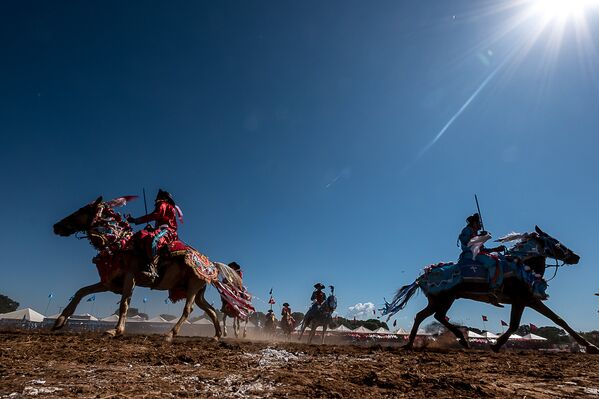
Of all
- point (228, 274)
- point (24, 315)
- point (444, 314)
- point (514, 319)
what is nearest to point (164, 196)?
point (228, 274)

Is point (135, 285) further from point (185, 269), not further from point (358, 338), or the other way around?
point (358, 338)

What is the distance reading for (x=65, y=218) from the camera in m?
6.82

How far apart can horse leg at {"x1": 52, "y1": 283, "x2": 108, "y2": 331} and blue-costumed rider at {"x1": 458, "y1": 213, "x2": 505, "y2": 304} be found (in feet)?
27.7

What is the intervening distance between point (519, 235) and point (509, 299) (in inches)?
71.7

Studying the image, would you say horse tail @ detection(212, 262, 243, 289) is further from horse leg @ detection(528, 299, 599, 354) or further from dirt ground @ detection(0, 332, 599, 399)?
horse leg @ detection(528, 299, 599, 354)

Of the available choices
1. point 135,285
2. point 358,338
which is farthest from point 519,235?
point 358,338

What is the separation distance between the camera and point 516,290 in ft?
28.0

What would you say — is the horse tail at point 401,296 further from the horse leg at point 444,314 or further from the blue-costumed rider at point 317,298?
the blue-costumed rider at point 317,298

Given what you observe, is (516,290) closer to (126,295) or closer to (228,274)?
(228,274)

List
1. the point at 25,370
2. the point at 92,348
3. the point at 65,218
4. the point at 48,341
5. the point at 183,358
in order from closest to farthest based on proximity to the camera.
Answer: the point at 25,370 < the point at 183,358 < the point at 92,348 < the point at 48,341 < the point at 65,218

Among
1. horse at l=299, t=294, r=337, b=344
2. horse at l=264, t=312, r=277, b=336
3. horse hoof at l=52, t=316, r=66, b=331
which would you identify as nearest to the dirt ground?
horse hoof at l=52, t=316, r=66, b=331

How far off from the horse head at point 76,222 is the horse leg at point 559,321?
408 inches

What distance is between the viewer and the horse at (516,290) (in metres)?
8.39

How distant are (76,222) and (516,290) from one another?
33.6ft
